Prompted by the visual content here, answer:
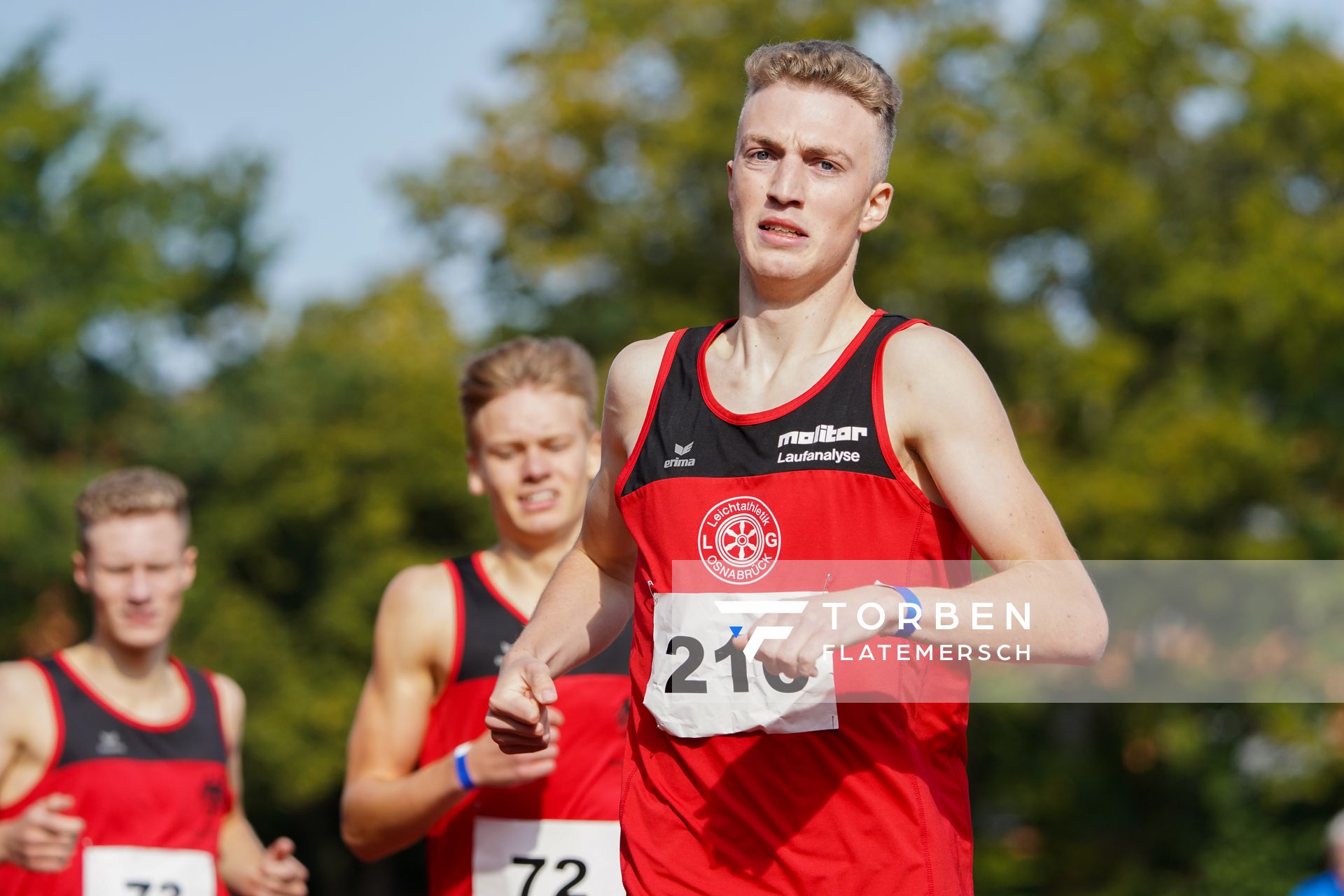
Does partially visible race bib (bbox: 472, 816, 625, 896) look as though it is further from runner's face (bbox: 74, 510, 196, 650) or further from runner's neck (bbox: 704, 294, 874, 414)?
runner's neck (bbox: 704, 294, 874, 414)

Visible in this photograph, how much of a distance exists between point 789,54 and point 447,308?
2750cm

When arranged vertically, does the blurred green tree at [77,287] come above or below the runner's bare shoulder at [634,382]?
above

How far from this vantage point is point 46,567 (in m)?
20.8

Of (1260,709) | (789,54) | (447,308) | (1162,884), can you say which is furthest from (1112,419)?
(789,54)

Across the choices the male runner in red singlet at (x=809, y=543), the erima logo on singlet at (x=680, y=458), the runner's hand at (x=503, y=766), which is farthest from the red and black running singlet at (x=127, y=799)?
the erima logo on singlet at (x=680, y=458)

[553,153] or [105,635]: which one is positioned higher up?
[553,153]

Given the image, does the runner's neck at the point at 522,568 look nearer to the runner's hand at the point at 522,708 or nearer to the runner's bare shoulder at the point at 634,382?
the runner's bare shoulder at the point at 634,382

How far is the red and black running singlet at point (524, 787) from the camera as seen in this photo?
4.40 metres

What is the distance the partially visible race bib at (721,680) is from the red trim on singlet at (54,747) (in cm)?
320

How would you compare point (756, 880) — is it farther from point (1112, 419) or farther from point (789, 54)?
point (1112, 419)

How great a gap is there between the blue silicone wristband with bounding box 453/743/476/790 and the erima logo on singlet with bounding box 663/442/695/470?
157cm

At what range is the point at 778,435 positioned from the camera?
2.83m

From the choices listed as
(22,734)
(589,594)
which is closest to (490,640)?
(589,594)

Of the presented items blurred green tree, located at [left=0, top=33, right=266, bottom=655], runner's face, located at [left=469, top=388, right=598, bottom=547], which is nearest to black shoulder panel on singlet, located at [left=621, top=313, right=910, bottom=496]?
runner's face, located at [left=469, top=388, right=598, bottom=547]
